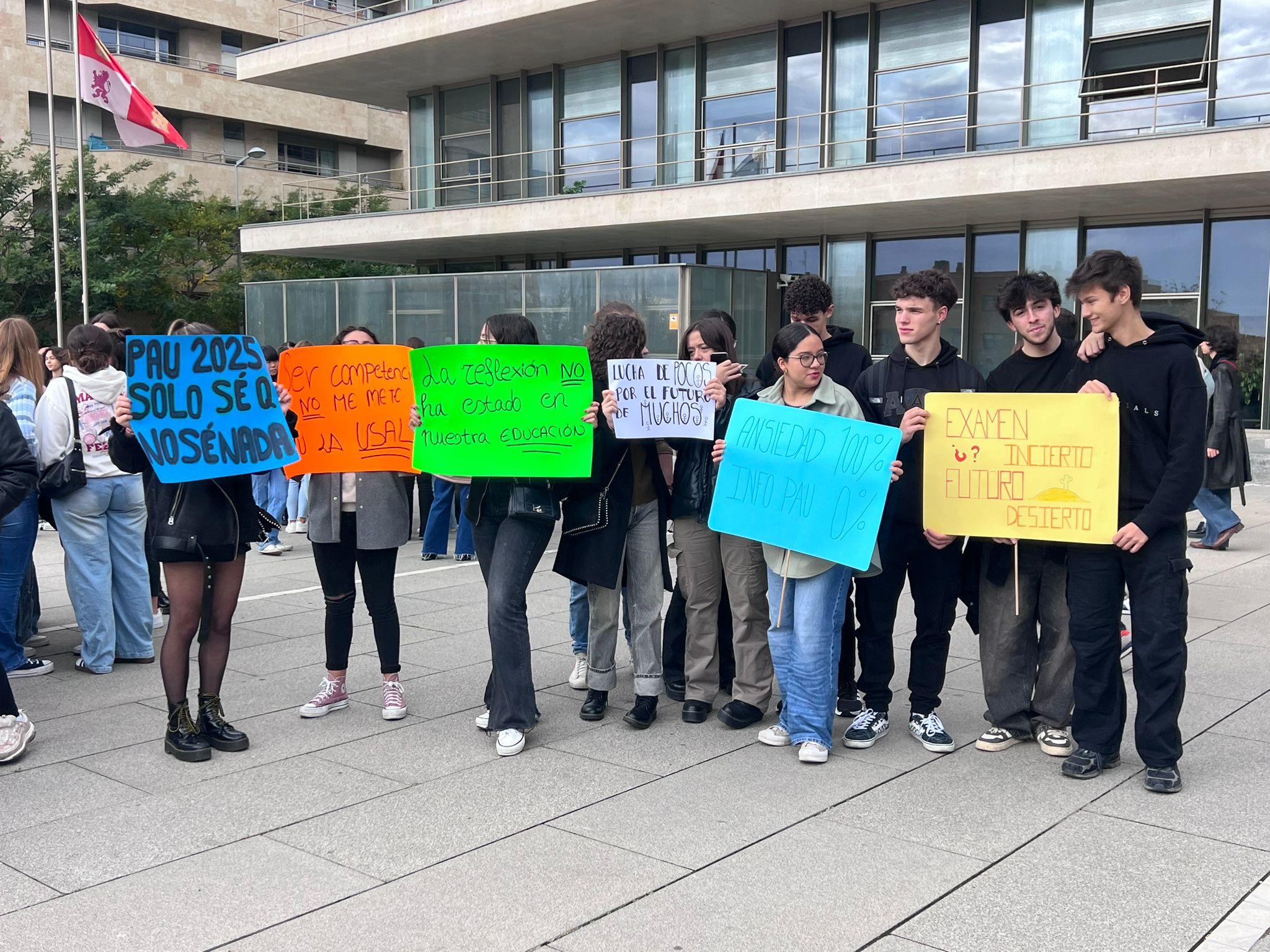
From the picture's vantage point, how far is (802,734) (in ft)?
17.3

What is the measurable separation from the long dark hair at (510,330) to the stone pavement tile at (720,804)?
218 centimetres

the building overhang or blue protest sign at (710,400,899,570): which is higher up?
the building overhang

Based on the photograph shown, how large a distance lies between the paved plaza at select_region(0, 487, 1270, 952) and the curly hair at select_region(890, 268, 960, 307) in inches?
80.2

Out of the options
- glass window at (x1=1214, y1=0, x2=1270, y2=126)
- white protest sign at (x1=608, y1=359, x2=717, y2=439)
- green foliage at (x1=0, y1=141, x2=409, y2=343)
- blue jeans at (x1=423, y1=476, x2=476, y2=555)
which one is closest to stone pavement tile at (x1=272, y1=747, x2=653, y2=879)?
white protest sign at (x1=608, y1=359, x2=717, y2=439)

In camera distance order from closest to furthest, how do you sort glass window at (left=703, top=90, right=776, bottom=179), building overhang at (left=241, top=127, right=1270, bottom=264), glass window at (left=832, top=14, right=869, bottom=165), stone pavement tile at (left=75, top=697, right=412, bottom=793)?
stone pavement tile at (left=75, top=697, right=412, bottom=793) < building overhang at (left=241, top=127, right=1270, bottom=264) < glass window at (left=832, top=14, right=869, bottom=165) < glass window at (left=703, top=90, right=776, bottom=179)

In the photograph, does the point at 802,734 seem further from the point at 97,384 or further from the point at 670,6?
the point at 670,6

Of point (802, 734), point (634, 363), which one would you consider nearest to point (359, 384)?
point (634, 363)

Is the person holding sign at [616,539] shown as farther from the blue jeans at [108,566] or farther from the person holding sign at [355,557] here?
the blue jeans at [108,566]

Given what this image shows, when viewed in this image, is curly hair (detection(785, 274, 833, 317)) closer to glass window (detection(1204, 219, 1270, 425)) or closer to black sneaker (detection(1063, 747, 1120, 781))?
black sneaker (detection(1063, 747, 1120, 781))

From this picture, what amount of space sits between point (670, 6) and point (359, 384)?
61.0 ft

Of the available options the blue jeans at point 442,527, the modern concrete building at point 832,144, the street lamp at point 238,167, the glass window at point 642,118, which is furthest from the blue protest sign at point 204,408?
the street lamp at point 238,167

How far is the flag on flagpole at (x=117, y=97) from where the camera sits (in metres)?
23.9

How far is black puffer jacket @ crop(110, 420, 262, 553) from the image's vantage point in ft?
17.1

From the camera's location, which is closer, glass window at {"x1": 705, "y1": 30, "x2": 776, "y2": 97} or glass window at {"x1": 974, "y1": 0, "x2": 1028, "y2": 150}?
glass window at {"x1": 974, "y1": 0, "x2": 1028, "y2": 150}
